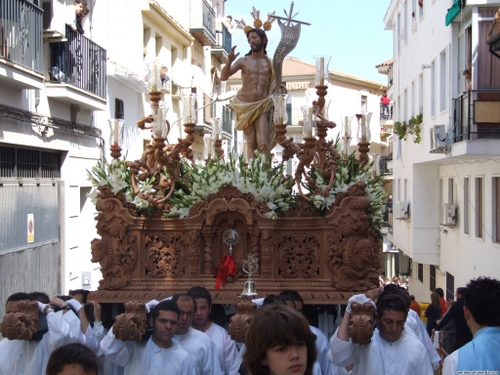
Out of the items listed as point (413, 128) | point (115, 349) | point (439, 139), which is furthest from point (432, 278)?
point (115, 349)

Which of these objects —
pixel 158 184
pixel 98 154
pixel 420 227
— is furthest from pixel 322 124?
pixel 420 227

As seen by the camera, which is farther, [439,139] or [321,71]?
[439,139]

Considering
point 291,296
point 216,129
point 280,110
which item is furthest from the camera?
point 216,129

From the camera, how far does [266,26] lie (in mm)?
7719

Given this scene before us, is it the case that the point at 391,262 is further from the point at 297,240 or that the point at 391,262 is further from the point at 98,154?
the point at 297,240

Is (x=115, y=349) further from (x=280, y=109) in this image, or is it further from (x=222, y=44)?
(x=222, y=44)

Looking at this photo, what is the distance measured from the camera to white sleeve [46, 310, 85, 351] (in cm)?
455

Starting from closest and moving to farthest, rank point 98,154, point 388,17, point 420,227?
point 98,154 → point 420,227 → point 388,17

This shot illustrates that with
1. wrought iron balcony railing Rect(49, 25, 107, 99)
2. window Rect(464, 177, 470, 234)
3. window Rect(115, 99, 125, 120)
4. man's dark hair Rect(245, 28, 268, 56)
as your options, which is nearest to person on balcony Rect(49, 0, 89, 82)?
wrought iron balcony railing Rect(49, 25, 107, 99)

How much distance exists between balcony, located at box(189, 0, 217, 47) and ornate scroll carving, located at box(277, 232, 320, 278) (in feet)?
52.1

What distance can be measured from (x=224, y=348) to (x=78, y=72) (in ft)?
25.3

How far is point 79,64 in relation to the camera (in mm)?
12031

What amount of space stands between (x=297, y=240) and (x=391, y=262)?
90.7 feet

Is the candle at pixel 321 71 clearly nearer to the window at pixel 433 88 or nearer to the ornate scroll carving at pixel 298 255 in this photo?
the ornate scroll carving at pixel 298 255
